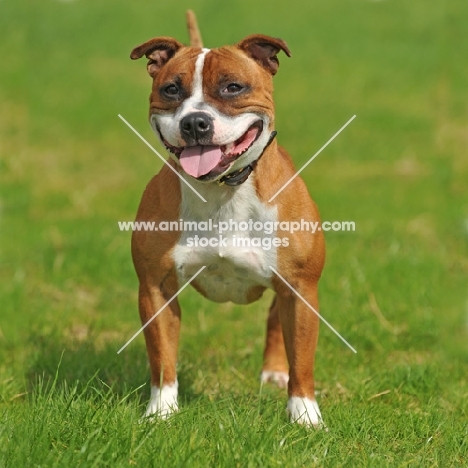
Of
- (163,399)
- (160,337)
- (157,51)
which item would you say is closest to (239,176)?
(157,51)

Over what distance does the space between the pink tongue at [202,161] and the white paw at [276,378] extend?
1.82m

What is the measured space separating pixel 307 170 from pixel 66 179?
325 cm

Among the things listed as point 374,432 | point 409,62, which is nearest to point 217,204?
point 374,432

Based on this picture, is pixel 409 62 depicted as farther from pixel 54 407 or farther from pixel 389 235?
pixel 54 407

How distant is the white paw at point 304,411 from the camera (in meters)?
4.37

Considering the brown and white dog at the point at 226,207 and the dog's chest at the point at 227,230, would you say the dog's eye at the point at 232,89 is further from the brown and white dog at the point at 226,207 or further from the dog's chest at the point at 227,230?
the dog's chest at the point at 227,230

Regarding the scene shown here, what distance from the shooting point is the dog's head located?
409 cm

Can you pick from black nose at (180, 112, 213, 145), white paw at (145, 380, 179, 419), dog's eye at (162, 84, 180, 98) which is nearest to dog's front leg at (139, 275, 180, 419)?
white paw at (145, 380, 179, 419)

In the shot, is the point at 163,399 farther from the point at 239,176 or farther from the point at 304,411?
the point at 239,176

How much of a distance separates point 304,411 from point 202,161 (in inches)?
55.6

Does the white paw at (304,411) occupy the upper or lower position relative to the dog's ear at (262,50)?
lower

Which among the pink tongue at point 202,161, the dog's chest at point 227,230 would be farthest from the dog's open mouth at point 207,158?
the dog's chest at point 227,230

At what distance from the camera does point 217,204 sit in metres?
4.47

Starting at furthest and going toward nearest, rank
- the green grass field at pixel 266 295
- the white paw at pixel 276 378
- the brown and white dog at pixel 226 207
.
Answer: the white paw at pixel 276 378 → the brown and white dog at pixel 226 207 → the green grass field at pixel 266 295
